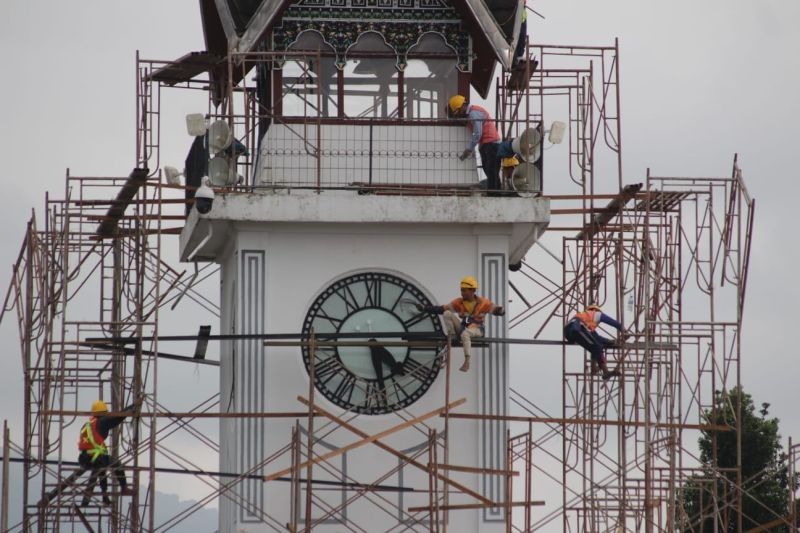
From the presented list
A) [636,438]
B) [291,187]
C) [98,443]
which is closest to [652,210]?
[636,438]

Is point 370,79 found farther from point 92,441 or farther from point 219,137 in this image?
point 92,441

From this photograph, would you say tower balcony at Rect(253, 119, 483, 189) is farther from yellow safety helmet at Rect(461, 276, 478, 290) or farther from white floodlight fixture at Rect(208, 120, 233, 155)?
yellow safety helmet at Rect(461, 276, 478, 290)

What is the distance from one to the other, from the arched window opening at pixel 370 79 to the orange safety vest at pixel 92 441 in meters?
6.86

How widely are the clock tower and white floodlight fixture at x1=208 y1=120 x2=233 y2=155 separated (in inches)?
29.5

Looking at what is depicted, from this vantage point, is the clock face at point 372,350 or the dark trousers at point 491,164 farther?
the dark trousers at point 491,164

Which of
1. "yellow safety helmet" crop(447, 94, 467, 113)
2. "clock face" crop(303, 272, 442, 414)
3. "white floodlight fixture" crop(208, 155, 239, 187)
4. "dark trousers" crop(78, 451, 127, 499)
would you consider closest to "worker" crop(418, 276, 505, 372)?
"clock face" crop(303, 272, 442, 414)

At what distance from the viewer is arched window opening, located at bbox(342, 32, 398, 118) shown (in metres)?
40.4

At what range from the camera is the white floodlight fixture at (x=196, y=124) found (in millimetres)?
39125

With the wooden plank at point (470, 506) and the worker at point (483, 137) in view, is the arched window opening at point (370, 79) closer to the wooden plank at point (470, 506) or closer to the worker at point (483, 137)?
the worker at point (483, 137)

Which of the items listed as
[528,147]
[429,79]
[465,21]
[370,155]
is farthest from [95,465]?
[465,21]

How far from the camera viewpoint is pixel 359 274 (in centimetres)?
3909

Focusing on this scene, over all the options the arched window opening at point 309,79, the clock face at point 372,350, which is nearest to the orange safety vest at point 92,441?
the clock face at point 372,350

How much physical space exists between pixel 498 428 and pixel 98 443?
273 inches

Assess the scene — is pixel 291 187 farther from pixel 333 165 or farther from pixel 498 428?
pixel 498 428
